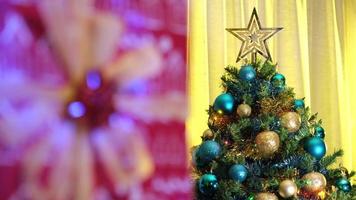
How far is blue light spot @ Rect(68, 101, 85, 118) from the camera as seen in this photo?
652mm

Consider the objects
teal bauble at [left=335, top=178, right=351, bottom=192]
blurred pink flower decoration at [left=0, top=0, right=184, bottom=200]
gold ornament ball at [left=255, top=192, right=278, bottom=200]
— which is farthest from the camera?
teal bauble at [left=335, top=178, right=351, bottom=192]

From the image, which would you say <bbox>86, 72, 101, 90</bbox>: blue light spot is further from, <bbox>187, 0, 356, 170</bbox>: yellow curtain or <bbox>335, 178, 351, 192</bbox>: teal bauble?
<bbox>187, 0, 356, 170</bbox>: yellow curtain

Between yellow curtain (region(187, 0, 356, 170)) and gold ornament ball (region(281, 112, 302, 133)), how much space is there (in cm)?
54

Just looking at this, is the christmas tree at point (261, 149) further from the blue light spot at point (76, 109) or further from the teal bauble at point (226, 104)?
the blue light spot at point (76, 109)

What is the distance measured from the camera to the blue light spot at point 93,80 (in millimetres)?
657

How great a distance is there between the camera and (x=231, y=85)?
1.35m

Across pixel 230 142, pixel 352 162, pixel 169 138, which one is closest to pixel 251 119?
pixel 230 142

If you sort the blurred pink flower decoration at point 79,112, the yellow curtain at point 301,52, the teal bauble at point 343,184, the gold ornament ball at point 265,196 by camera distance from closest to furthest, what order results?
the blurred pink flower decoration at point 79,112 → the gold ornament ball at point 265,196 → the teal bauble at point 343,184 → the yellow curtain at point 301,52

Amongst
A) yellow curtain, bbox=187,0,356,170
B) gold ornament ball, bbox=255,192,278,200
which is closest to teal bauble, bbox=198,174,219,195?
gold ornament ball, bbox=255,192,278,200

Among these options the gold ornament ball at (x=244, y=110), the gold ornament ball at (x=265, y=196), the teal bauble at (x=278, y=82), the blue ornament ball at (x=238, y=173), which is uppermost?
the teal bauble at (x=278, y=82)

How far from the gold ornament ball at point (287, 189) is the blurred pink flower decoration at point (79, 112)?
22.5 inches

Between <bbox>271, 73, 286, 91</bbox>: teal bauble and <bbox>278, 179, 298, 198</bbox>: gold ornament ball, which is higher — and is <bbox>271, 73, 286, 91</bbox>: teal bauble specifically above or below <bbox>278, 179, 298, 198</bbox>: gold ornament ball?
above

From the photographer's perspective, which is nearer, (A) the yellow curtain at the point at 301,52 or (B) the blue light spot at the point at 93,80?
(B) the blue light spot at the point at 93,80

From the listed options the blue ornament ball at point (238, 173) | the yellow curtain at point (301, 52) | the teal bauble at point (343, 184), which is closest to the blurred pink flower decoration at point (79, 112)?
the blue ornament ball at point (238, 173)
